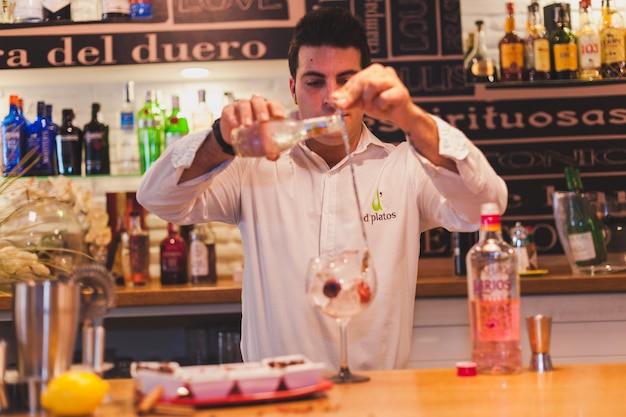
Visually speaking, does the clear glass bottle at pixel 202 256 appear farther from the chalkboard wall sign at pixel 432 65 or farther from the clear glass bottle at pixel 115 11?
the clear glass bottle at pixel 115 11

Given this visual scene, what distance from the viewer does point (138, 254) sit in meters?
3.38

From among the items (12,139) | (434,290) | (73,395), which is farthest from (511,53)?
(73,395)

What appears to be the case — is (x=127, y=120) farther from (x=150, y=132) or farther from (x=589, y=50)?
(x=589, y=50)

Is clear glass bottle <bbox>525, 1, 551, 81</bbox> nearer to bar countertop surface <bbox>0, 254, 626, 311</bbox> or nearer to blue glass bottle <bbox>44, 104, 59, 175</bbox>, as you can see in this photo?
bar countertop surface <bbox>0, 254, 626, 311</bbox>

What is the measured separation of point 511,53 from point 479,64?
0.13 meters

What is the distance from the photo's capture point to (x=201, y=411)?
124cm

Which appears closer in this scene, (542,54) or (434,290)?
(434,290)

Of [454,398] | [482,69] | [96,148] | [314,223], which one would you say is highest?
[482,69]

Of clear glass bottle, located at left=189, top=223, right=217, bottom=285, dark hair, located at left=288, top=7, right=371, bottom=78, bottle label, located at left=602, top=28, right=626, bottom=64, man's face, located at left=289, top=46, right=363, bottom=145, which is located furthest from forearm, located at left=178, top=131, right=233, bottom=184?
bottle label, located at left=602, top=28, right=626, bottom=64

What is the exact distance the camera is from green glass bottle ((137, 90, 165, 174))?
3.47m

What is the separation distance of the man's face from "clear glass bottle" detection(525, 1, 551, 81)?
63.7 inches

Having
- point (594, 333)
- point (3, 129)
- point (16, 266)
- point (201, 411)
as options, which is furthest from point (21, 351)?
point (3, 129)

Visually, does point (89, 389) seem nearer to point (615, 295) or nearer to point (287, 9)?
point (615, 295)

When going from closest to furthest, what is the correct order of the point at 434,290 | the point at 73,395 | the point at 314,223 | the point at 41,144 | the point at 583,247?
the point at 73,395 → the point at 314,223 → the point at 434,290 → the point at 583,247 → the point at 41,144
